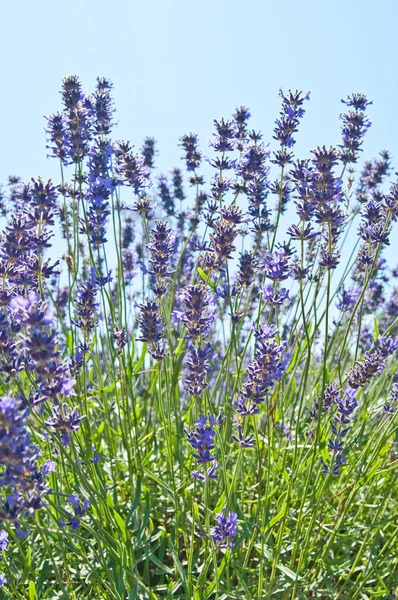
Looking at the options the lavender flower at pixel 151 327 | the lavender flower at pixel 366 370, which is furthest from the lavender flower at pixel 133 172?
the lavender flower at pixel 366 370

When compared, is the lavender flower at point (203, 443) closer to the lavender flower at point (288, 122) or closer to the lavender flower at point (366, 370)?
the lavender flower at point (366, 370)

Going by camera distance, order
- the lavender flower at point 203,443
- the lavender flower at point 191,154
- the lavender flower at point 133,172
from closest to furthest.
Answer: the lavender flower at point 203,443
the lavender flower at point 133,172
the lavender flower at point 191,154

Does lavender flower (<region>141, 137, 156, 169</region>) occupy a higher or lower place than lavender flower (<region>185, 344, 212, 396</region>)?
higher

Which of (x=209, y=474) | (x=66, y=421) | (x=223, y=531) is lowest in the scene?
(x=223, y=531)

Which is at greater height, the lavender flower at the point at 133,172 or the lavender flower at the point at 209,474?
the lavender flower at the point at 133,172

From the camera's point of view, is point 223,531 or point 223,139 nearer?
point 223,531

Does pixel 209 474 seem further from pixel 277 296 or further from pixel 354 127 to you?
pixel 354 127

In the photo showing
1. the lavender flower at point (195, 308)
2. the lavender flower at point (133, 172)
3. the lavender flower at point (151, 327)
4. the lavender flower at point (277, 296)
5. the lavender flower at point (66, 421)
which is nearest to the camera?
the lavender flower at point (66, 421)

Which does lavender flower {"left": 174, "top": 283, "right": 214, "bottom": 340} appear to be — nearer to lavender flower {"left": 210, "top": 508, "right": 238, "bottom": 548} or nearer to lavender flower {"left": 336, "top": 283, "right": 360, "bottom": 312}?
lavender flower {"left": 210, "top": 508, "right": 238, "bottom": 548}

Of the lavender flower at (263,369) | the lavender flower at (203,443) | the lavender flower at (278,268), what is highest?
the lavender flower at (278,268)

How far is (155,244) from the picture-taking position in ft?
8.21

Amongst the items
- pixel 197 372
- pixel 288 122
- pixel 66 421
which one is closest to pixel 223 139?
pixel 288 122

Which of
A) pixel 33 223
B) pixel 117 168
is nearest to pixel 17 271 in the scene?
pixel 33 223

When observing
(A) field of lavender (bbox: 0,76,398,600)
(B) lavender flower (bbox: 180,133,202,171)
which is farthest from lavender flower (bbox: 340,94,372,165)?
(B) lavender flower (bbox: 180,133,202,171)
